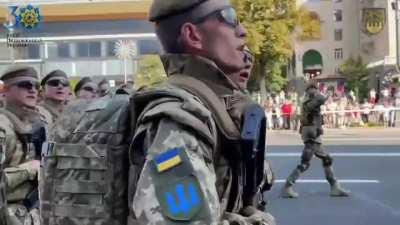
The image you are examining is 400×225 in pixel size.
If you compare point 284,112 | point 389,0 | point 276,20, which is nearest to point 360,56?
point 389,0

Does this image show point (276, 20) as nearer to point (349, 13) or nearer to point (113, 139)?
point (349, 13)

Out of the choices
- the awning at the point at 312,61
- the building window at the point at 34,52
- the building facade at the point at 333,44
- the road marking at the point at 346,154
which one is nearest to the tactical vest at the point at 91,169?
the road marking at the point at 346,154

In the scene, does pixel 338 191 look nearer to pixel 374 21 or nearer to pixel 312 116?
pixel 312 116

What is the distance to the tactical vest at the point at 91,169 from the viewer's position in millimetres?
2174

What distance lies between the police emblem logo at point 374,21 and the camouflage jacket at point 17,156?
49522mm

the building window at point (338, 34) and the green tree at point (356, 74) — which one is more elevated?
the building window at point (338, 34)

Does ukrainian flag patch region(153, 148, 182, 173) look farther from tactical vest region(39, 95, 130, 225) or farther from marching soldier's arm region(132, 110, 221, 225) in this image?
tactical vest region(39, 95, 130, 225)

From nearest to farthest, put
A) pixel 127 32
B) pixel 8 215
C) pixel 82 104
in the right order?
1. pixel 82 104
2. pixel 8 215
3. pixel 127 32

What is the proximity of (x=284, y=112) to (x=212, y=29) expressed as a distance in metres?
25.6

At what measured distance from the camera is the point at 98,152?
7.23 ft

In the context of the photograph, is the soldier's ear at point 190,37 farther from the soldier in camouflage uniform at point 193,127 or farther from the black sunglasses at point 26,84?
the black sunglasses at point 26,84

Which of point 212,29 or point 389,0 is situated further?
point 389,0

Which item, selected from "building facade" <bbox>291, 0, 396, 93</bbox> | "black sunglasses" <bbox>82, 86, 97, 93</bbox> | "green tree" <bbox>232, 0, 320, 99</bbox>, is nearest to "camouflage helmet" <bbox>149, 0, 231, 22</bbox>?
"black sunglasses" <bbox>82, 86, 97, 93</bbox>

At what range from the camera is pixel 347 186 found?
12133mm
